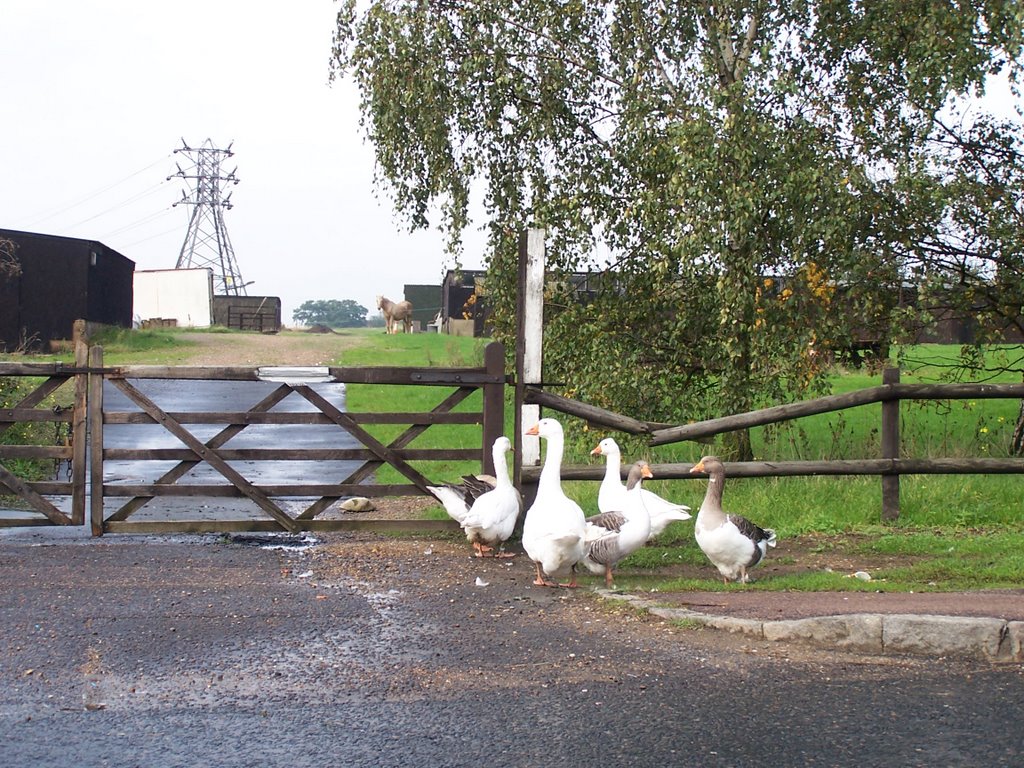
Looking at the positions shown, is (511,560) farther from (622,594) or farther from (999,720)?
(999,720)

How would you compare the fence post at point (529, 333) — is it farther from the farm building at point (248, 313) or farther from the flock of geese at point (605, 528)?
the farm building at point (248, 313)

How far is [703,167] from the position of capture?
12.0m

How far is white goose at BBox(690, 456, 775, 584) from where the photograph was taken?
805 cm

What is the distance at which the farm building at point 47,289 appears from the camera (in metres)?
37.4

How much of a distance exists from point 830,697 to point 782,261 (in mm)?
9084

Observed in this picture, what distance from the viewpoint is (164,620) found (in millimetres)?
6918

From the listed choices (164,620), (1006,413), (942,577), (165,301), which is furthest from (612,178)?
(165,301)

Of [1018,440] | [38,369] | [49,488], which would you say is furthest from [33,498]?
[1018,440]

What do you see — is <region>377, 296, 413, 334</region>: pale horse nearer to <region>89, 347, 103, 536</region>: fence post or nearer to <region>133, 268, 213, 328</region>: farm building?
<region>133, 268, 213, 328</region>: farm building

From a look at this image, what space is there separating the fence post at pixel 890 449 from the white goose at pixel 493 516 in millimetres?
3826

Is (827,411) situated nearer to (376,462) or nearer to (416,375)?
(416,375)

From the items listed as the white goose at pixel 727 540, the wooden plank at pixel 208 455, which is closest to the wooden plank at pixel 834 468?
the white goose at pixel 727 540

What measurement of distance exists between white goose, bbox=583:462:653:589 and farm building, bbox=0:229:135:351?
31766 mm

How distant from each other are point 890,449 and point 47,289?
3511 cm
